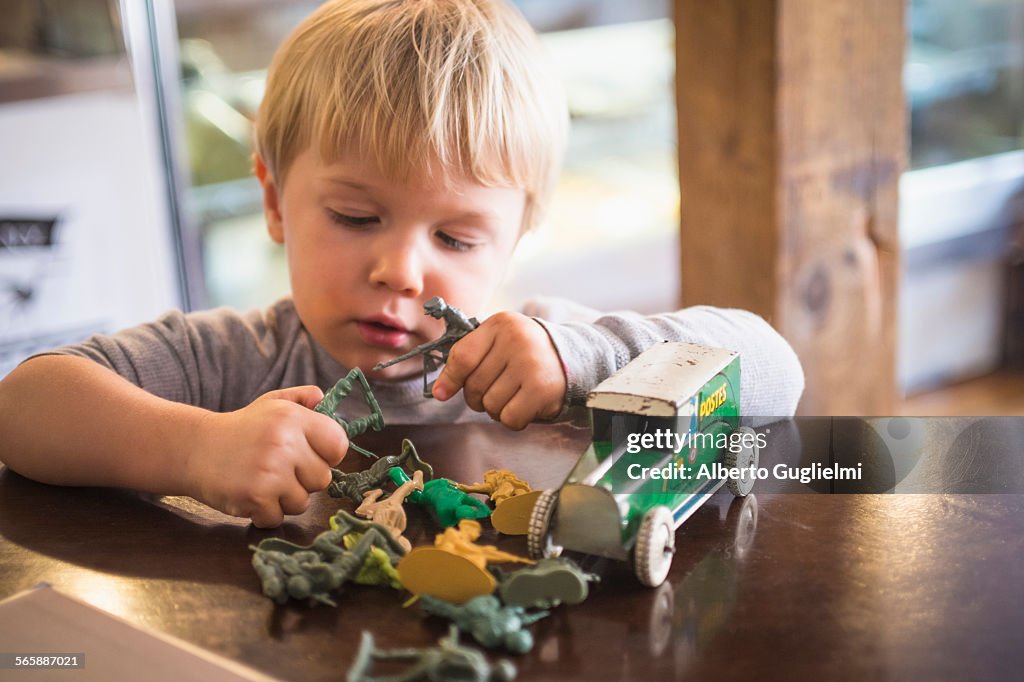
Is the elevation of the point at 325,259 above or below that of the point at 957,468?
above

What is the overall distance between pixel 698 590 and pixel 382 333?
1.68 ft

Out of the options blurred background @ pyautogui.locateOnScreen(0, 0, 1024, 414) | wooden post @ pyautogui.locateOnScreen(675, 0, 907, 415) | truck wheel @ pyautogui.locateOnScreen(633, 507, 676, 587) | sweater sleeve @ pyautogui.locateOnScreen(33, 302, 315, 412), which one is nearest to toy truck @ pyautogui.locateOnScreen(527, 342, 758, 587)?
truck wheel @ pyautogui.locateOnScreen(633, 507, 676, 587)

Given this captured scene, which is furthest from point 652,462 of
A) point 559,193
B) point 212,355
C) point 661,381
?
point 559,193

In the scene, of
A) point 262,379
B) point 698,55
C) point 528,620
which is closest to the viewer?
point 528,620

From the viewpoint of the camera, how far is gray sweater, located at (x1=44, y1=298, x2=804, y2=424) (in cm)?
96

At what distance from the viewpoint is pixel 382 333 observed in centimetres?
105

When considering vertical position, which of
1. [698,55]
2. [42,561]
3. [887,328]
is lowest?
[887,328]

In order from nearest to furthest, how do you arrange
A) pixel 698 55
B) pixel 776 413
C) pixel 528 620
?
1. pixel 528 620
2. pixel 776 413
3. pixel 698 55

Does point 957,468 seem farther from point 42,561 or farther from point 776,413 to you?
point 42,561

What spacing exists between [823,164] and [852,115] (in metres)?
0.09

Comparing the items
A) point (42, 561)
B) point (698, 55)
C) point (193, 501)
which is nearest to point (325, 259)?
point (193, 501)

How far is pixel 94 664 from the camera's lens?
589 mm

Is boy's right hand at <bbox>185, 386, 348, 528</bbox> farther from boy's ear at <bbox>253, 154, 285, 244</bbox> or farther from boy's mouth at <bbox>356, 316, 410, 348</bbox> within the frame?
boy's ear at <bbox>253, 154, 285, 244</bbox>

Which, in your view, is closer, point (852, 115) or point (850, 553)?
point (850, 553)
